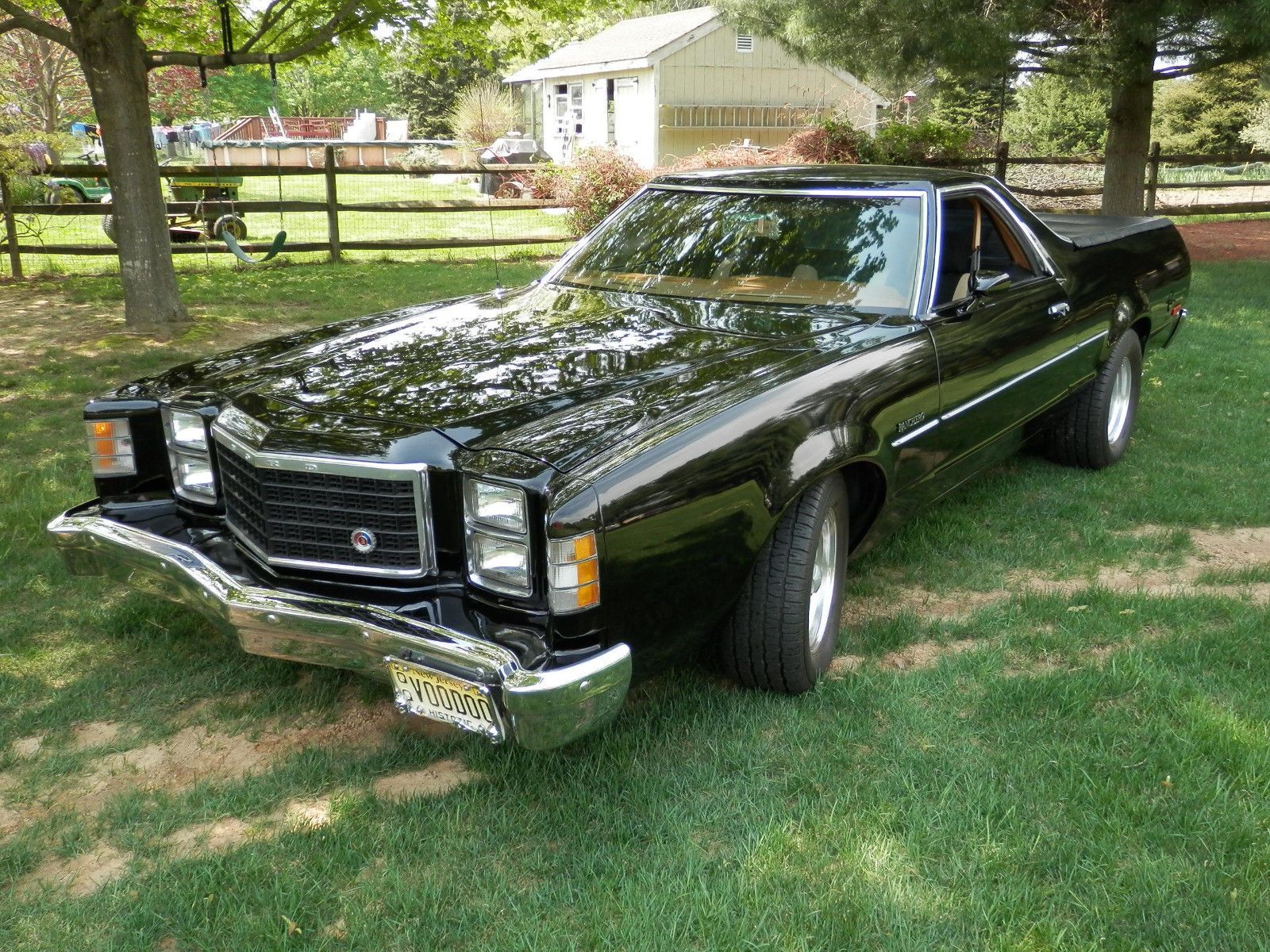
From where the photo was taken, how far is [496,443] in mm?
2771

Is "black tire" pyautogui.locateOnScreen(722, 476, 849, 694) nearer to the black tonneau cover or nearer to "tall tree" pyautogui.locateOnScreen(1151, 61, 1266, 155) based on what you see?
the black tonneau cover

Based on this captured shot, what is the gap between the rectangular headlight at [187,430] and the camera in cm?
335

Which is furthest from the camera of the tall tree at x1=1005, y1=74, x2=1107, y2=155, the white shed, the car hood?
the tall tree at x1=1005, y1=74, x2=1107, y2=155

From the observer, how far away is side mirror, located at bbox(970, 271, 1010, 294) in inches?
161

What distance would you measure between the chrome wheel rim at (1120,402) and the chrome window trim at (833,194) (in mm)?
2039

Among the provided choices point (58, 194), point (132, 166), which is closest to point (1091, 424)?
point (132, 166)

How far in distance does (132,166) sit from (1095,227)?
6.77 metres

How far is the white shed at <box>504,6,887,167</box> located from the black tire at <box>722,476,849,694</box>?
76.4 feet

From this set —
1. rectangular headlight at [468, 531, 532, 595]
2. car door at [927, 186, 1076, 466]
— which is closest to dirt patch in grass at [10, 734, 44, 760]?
rectangular headlight at [468, 531, 532, 595]

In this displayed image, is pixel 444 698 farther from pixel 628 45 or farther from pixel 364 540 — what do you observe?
pixel 628 45

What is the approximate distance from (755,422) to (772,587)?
0.47 meters

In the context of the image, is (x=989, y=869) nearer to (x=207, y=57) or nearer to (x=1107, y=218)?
(x=1107, y=218)

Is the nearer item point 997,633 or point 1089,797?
point 1089,797

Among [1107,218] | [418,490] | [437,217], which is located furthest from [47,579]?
[437,217]
